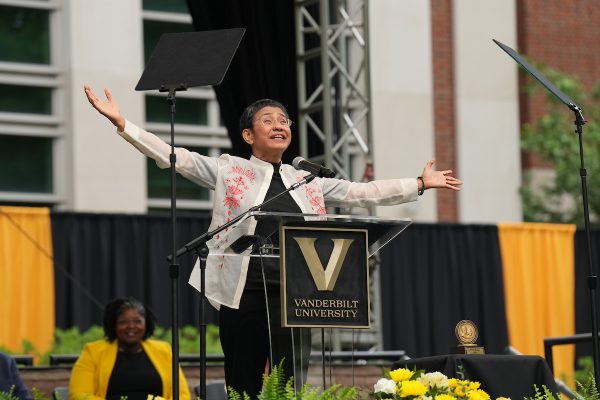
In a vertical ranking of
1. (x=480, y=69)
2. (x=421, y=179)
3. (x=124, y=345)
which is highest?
(x=480, y=69)

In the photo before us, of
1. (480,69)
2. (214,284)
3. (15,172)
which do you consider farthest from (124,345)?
(480,69)

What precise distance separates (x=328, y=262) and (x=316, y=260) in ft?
0.17

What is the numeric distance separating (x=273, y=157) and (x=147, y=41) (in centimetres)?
816

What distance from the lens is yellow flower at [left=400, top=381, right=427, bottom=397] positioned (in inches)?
180

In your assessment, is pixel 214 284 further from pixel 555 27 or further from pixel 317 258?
pixel 555 27

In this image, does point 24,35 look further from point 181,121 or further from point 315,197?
point 315,197

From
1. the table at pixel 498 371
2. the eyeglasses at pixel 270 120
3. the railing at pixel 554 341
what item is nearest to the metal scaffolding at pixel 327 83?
the railing at pixel 554 341

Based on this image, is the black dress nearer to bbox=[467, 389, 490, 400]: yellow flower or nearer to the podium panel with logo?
the podium panel with logo

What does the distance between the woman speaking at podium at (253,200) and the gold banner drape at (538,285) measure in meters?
7.67

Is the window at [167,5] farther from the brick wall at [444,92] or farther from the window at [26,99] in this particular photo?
the brick wall at [444,92]

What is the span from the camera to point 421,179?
218 inches

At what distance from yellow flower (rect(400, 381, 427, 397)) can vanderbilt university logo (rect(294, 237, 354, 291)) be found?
512 millimetres

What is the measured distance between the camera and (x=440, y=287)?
Result: 12797 millimetres

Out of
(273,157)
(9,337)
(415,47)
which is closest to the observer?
(273,157)
